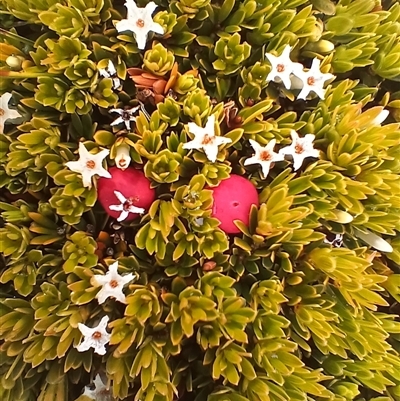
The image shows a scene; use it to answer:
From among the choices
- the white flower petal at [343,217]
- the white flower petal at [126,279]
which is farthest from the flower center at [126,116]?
the white flower petal at [343,217]

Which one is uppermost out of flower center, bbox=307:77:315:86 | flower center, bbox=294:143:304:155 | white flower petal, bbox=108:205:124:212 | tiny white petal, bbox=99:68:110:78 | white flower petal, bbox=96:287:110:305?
flower center, bbox=307:77:315:86

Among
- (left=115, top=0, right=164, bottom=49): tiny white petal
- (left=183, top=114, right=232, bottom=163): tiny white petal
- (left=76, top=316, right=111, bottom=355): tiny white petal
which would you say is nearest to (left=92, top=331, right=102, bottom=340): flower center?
(left=76, top=316, right=111, bottom=355): tiny white petal

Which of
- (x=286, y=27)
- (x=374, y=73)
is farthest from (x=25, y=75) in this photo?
(x=374, y=73)

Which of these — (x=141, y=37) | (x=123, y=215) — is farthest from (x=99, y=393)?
(x=141, y=37)

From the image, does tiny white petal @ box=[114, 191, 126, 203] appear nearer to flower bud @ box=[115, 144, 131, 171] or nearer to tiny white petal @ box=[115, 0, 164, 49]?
flower bud @ box=[115, 144, 131, 171]

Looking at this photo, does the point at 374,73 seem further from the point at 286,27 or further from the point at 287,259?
the point at 287,259

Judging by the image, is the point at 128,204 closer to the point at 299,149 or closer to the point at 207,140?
the point at 207,140
